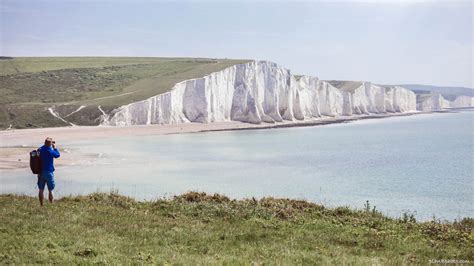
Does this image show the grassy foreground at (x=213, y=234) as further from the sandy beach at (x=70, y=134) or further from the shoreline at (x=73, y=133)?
the sandy beach at (x=70, y=134)

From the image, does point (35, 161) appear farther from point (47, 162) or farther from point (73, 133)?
point (73, 133)

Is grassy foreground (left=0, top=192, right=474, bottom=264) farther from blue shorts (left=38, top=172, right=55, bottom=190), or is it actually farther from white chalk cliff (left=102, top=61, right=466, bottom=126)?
white chalk cliff (left=102, top=61, right=466, bottom=126)

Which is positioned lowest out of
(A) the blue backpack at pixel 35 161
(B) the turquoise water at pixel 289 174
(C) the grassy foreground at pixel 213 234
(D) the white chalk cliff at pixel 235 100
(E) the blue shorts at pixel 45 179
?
(B) the turquoise water at pixel 289 174

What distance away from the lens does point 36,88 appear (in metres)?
113

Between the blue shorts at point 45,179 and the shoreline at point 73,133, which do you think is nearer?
the blue shorts at point 45,179

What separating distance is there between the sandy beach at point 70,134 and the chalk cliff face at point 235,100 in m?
3.35

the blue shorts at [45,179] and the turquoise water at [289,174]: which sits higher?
the blue shorts at [45,179]

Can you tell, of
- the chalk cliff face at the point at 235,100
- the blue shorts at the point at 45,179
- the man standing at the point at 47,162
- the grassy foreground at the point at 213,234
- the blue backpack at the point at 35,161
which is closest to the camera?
the grassy foreground at the point at 213,234

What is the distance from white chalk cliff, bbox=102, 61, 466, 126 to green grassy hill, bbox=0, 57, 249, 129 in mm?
2903

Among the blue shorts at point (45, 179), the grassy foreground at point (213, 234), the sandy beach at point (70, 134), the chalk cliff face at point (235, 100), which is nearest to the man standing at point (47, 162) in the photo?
the blue shorts at point (45, 179)

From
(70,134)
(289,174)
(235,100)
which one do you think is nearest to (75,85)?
(235,100)

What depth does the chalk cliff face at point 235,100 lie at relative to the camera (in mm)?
92125

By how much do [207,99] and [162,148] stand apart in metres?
43.4

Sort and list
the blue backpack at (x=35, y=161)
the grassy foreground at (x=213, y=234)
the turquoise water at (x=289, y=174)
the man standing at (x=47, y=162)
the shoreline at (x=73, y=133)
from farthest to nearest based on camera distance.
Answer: the shoreline at (x=73, y=133) → the turquoise water at (x=289, y=174) → the man standing at (x=47, y=162) → the blue backpack at (x=35, y=161) → the grassy foreground at (x=213, y=234)
